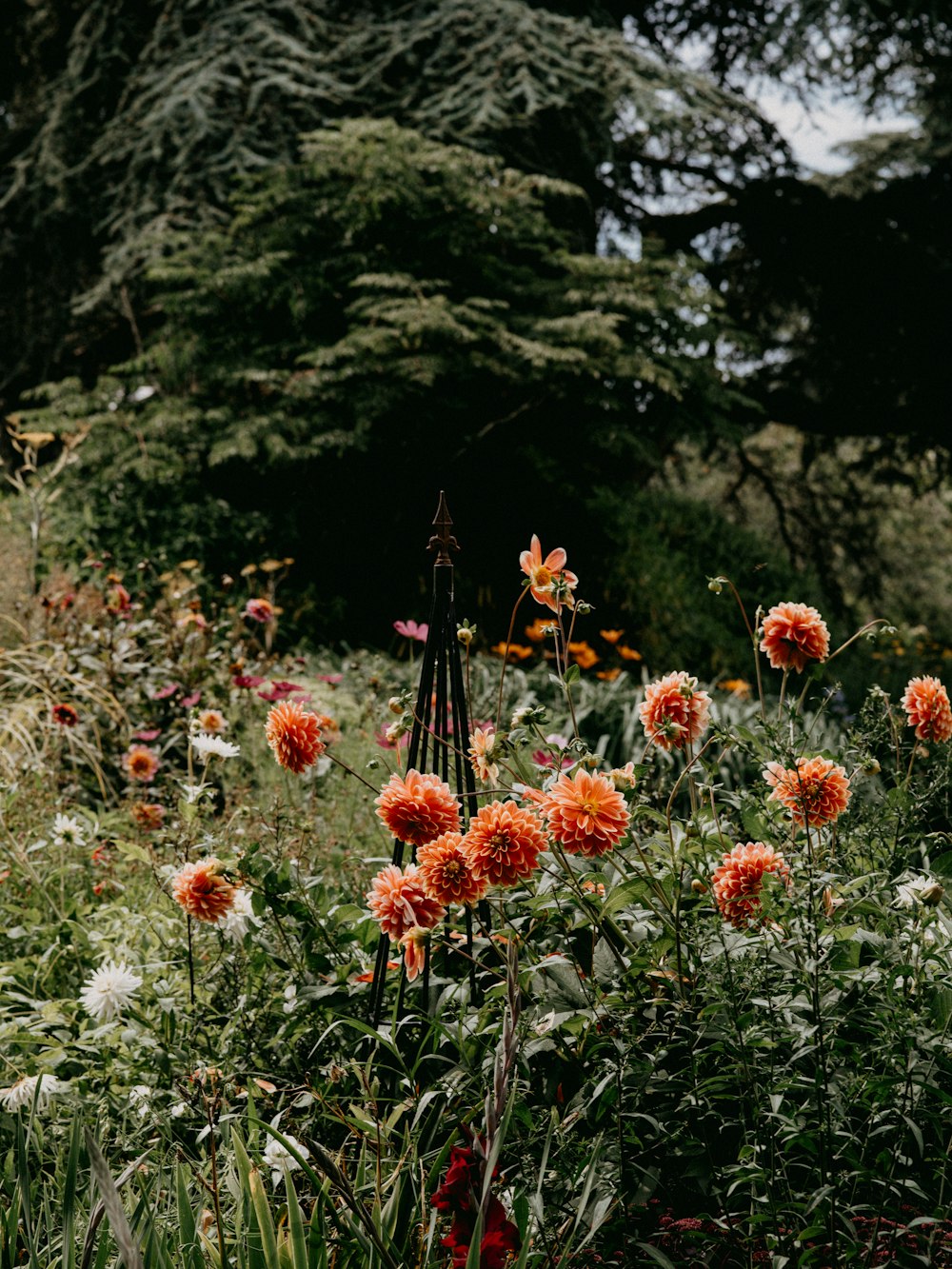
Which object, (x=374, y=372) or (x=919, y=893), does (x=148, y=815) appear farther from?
(x=374, y=372)

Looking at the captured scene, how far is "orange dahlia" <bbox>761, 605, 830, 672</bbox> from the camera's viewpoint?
166cm

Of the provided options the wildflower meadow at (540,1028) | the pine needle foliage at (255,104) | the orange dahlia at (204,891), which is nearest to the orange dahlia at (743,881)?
the wildflower meadow at (540,1028)

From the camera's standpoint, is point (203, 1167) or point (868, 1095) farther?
point (203, 1167)

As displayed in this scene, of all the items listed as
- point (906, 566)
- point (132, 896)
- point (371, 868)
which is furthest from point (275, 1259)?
point (906, 566)

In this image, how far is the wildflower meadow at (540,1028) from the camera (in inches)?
55.9

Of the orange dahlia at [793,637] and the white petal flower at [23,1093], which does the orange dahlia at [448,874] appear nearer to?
the orange dahlia at [793,637]

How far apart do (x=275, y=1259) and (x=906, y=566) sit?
1139cm

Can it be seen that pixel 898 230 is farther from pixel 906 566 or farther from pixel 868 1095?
pixel 868 1095

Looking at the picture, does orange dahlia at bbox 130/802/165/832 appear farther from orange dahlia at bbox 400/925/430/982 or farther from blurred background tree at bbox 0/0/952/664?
blurred background tree at bbox 0/0/952/664

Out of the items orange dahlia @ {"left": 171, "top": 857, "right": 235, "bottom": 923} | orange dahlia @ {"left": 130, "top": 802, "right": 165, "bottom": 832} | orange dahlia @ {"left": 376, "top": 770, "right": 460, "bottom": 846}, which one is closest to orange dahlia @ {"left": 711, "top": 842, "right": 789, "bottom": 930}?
orange dahlia @ {"left": 376, "top": 770, "right": 460, "bottom": 846}

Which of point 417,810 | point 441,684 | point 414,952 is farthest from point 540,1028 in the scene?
point 441,684

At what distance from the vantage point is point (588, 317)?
604 cm

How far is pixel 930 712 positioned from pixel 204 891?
132cm

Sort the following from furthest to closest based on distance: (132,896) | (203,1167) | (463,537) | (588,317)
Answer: (463,537) → (588,317) → (132,896) → (203,1167)
